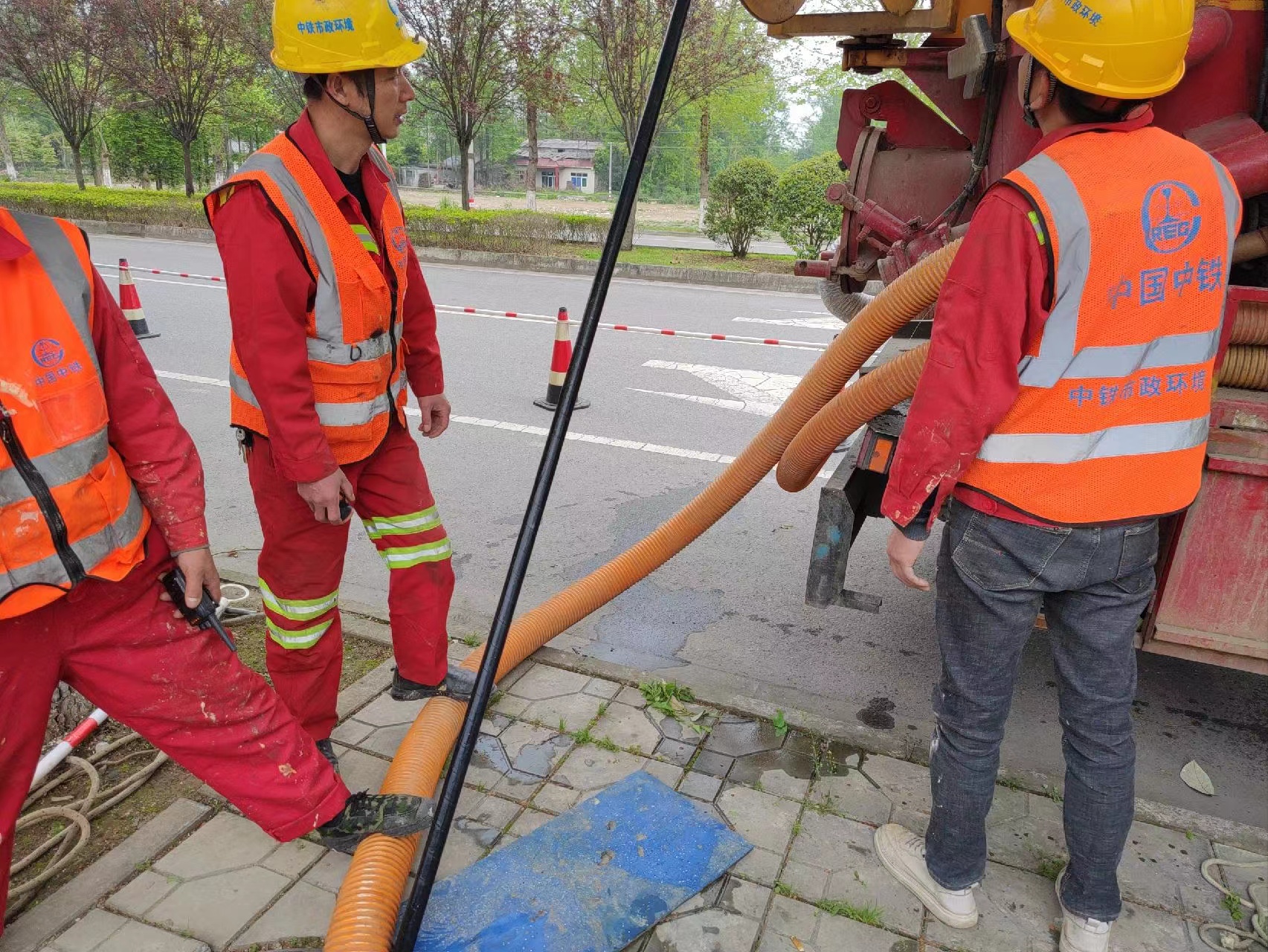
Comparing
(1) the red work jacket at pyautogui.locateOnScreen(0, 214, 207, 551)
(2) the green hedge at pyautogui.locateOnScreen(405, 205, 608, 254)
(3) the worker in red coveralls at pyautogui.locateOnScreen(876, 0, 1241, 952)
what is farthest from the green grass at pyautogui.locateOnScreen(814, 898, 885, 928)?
(2) the green hedge at pyautogui.locateOnScreen(405, 205, 608, 254)

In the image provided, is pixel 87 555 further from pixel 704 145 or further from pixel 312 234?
pixel 704 145

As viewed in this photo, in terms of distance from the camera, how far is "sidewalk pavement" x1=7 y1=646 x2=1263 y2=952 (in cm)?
219

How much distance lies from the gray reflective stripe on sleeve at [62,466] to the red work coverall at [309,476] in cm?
52

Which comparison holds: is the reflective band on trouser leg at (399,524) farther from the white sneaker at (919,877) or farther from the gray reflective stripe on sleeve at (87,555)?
the white sneaker at (919,877)

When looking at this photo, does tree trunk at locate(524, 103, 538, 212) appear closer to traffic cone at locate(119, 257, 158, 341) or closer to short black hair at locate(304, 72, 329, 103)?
traffic cone at locate(119, 257, 158, 341)

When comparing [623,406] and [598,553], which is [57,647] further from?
[623,406]

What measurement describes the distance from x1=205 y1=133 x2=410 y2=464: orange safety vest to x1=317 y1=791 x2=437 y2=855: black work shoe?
885 millimetres

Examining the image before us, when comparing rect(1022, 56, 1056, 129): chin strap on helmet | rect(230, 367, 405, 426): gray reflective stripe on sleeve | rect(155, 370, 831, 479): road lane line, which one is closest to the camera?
rect(1022, 56, 1056, 129): chin strap on helmet

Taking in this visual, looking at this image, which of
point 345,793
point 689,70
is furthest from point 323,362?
point 689,70

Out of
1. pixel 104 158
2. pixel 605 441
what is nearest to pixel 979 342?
pixel 605 441

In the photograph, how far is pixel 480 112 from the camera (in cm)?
1903

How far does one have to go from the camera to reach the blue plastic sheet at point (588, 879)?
2.18m

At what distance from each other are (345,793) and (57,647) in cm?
73

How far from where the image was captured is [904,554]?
2.03 m
